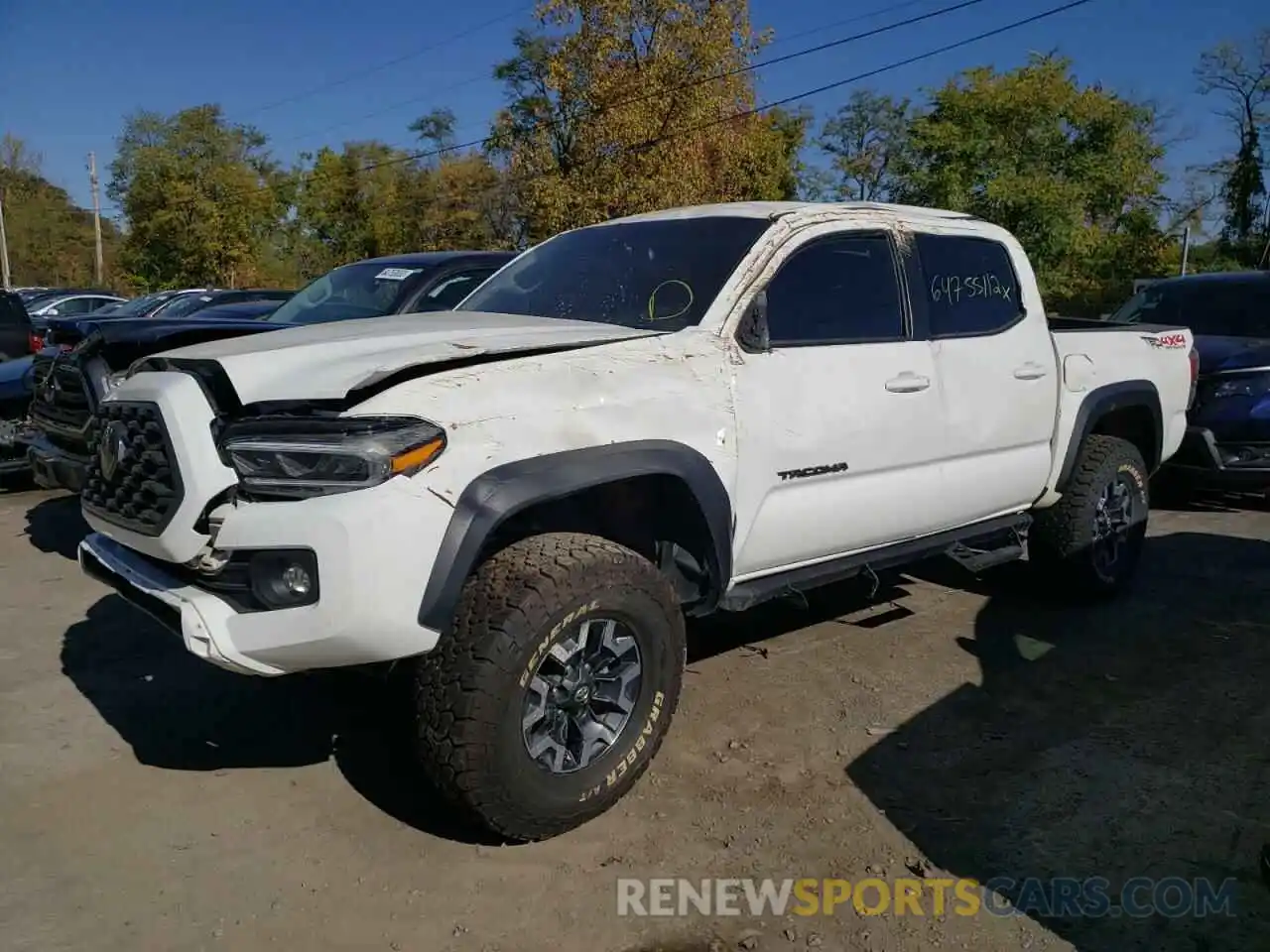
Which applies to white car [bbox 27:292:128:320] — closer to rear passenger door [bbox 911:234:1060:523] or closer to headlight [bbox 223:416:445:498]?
rear passenger door [bbox 911:234:1060:523]

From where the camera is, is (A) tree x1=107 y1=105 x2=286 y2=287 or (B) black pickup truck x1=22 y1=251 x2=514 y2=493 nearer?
(B) black pickup truck x1=22 y1=251 x2=514 y2=493

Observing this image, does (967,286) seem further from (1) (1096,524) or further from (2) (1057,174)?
(2) (1057,174)

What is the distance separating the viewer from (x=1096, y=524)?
5.36m

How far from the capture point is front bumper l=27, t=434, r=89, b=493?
17.4ft

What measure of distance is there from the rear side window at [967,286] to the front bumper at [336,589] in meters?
2.57

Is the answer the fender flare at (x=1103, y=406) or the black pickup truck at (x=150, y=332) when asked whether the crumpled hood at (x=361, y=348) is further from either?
the fender flare at (x=1103, y=406)

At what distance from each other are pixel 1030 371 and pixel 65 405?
16.2 ft

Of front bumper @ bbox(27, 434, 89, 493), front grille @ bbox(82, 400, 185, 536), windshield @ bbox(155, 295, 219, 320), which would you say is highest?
windshield @ bbox(155, 295, 219, 320)

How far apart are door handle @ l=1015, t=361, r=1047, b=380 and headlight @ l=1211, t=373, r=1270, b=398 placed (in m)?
3.57

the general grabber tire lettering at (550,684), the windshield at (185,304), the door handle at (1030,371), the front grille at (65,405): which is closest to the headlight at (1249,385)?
the door handle at (1030,371)

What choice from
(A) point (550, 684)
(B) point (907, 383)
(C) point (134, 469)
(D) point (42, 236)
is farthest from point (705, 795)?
(D) point (42, 236)

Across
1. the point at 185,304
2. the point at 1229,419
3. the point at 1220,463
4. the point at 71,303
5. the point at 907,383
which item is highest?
the point at 71,303

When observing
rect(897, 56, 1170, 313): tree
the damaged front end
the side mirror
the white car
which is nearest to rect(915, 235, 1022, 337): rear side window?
the side mirror

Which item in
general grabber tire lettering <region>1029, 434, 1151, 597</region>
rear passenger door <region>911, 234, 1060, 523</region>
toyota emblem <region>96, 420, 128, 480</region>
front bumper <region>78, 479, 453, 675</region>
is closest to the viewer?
front bumper <region>78, 479, 453, 675</region>
